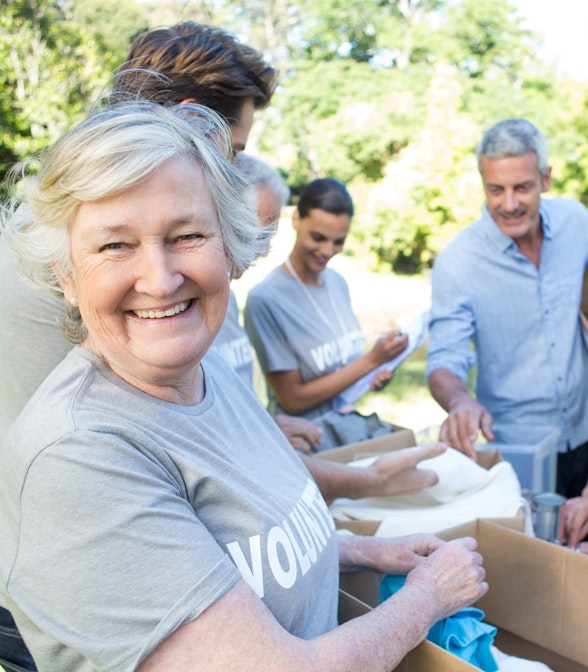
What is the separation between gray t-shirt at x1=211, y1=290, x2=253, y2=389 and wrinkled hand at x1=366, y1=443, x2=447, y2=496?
2.11 feet

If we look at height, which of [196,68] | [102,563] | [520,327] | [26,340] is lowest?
[520,327]

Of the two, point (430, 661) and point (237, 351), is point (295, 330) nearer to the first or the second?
point (237, 351)

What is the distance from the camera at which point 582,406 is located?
289cm

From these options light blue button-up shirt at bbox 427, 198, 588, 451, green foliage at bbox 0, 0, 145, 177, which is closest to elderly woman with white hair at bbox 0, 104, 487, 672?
light blue button-up shirt at bbox 427, 198, 588, 451

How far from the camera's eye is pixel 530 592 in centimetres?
160

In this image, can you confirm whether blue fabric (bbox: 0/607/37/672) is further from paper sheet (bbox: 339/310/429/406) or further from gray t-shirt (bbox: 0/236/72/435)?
paper sheet (bbox: 339/310/429/406)

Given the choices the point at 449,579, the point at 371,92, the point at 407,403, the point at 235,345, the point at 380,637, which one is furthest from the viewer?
the point at 371,92

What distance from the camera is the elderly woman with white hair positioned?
910 millimetres

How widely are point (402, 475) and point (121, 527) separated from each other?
115cm

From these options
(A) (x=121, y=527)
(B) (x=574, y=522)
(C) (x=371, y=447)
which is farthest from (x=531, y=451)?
(A) (x=121, y=527)

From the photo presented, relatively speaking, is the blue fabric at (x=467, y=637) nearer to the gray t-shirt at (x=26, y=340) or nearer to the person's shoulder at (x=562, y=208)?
the gray t-shirt at (x=26, y=340)

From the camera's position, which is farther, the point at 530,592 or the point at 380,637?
the point at 530,592

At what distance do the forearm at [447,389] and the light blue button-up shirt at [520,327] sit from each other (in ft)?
0.28

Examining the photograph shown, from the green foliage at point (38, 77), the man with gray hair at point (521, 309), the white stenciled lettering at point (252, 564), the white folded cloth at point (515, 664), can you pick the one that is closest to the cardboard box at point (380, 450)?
the man with gray hair at point (521, 309)
